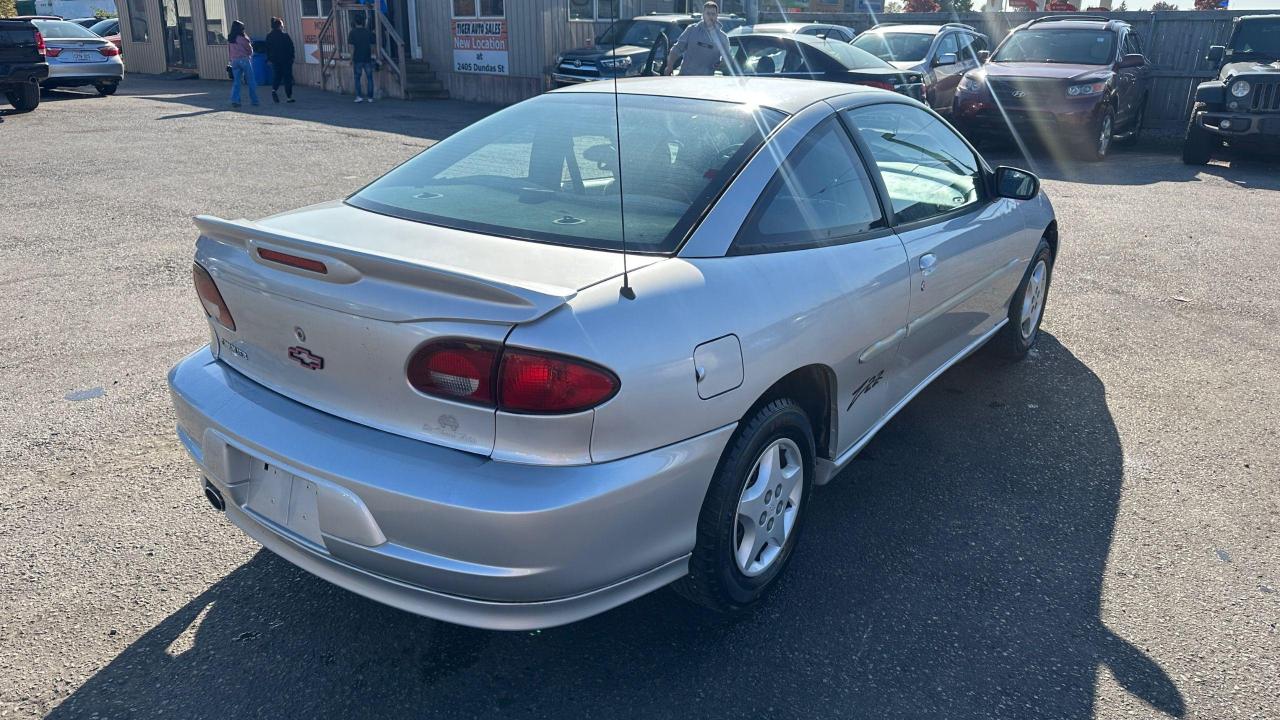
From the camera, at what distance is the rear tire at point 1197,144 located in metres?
12.5

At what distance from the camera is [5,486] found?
366 cm

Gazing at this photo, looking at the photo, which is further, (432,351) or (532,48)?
(532,48)

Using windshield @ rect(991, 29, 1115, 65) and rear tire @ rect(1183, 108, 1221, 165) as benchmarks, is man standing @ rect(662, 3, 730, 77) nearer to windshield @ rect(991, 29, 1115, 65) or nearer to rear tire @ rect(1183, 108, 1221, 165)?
windshield @ rect(991, 29, 1115, 65)

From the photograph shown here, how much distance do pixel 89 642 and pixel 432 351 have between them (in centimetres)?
146

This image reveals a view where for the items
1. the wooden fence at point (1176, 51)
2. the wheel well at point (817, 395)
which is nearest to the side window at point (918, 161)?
the wheel well at point (817, 395)

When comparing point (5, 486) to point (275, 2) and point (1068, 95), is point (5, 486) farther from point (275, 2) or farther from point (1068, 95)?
point (275, 2)

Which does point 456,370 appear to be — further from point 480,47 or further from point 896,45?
point 480,47

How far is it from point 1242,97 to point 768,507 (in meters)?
12.1

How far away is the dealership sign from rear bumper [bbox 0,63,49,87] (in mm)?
8233

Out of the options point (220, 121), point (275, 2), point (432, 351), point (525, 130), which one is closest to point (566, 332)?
point (432, 351)

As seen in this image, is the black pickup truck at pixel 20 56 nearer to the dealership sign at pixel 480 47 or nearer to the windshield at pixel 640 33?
the dealership sign at pixel 480 47

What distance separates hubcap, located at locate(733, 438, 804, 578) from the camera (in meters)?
2.85

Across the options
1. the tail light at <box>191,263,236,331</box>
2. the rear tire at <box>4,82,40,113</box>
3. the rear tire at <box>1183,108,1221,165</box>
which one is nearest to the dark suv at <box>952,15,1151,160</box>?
the rear tire at <box>1183,108,1221,165</box>

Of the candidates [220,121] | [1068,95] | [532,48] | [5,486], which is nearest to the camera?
[5,486]
